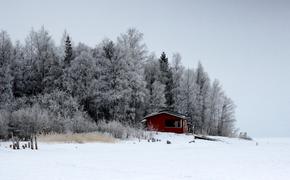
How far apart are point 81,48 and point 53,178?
1936 inches

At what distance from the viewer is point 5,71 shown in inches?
2067

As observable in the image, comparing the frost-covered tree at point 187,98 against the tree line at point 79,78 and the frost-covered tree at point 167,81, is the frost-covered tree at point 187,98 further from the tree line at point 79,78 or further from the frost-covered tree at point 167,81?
the tree line at point 79,78

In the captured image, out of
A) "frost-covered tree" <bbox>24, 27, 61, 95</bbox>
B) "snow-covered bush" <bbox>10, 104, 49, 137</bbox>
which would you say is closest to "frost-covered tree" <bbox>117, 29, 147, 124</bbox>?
"frost-covered tree" <bbox>24, 27, 61, 95</bbox>

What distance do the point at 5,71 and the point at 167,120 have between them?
2425cm

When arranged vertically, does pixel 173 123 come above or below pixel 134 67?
below

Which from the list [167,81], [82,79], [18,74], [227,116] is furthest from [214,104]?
[18,74]

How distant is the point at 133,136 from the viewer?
36.5m

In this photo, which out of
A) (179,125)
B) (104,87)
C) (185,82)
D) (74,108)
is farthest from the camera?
(185,82)

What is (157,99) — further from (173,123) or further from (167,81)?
(173,123)

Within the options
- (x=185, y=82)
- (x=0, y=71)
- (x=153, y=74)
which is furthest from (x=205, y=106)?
(x=0, y=71)

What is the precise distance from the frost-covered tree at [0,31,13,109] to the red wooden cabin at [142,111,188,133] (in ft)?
66.4

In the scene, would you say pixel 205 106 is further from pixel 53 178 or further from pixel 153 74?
pixel 53 178

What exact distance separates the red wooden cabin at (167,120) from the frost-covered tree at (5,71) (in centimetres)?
2022

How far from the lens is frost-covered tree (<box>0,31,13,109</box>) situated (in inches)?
2002
